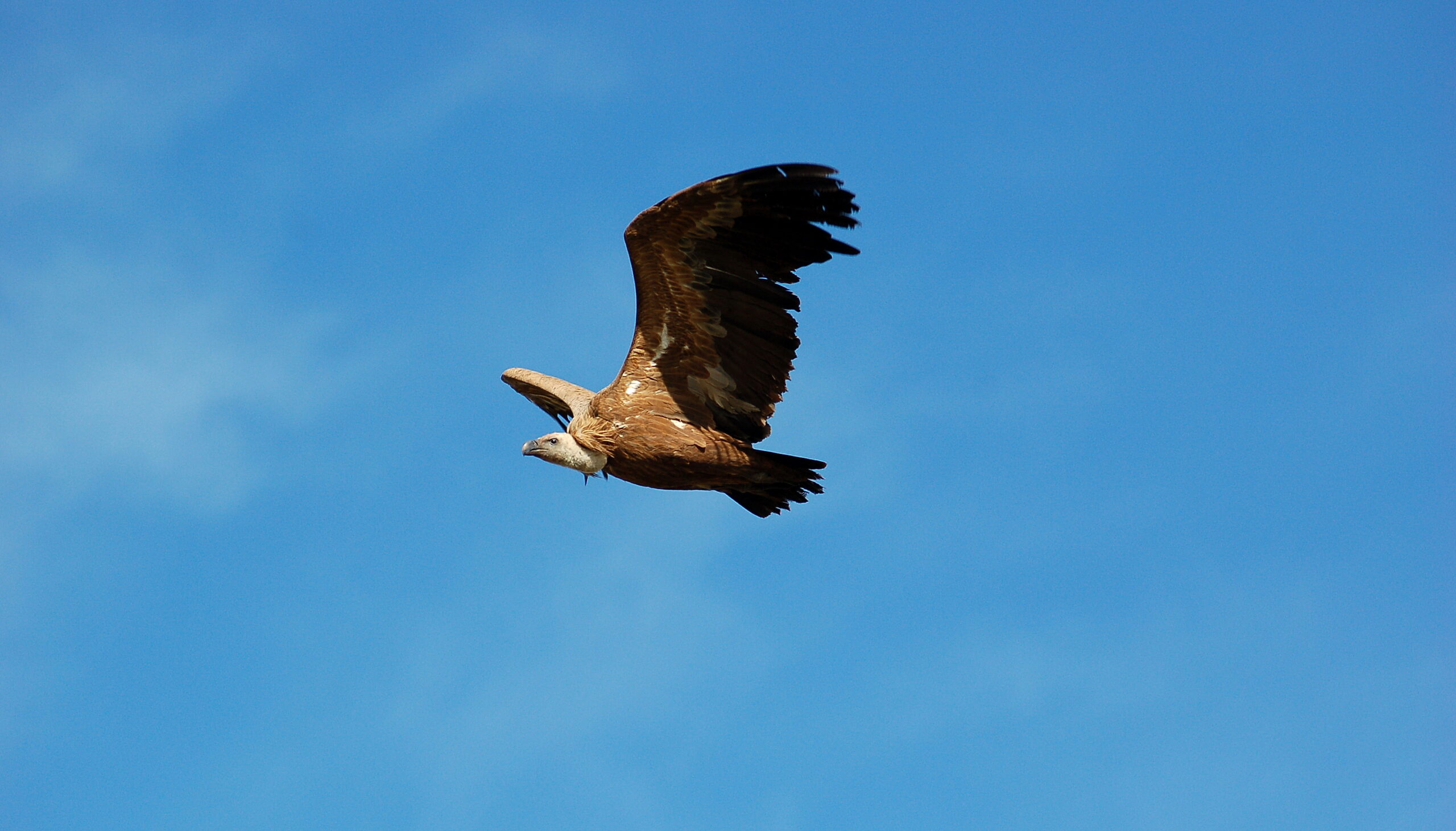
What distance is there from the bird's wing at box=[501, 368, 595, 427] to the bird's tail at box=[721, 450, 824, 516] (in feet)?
6.33

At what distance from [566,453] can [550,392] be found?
7.10 ft

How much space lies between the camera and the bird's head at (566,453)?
452 inches

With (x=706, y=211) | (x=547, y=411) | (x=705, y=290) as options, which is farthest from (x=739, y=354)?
(x=547, y=411)

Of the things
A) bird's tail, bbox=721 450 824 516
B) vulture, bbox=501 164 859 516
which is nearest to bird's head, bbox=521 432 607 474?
vulture, bbox=501 164 859 516

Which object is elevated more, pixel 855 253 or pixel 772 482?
pixel 855 253

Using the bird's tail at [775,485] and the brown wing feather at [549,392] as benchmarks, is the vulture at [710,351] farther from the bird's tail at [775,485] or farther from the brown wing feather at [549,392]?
the brown wing feather at [549,392]

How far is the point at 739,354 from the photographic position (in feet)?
36.7

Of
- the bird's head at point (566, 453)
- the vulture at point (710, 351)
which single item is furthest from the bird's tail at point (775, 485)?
the bird's head at point (566, 453)

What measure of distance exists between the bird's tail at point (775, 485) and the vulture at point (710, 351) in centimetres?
1

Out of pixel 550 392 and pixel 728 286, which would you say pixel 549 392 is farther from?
pixel 728 286

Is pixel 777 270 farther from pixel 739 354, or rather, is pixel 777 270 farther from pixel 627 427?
pixel 627 427

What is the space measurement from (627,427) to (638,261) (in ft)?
4.70

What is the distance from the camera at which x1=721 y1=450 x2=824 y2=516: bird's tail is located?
11.2 metres

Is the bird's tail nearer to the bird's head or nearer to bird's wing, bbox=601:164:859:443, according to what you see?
bird's wing, bbox=601:164:859:443
